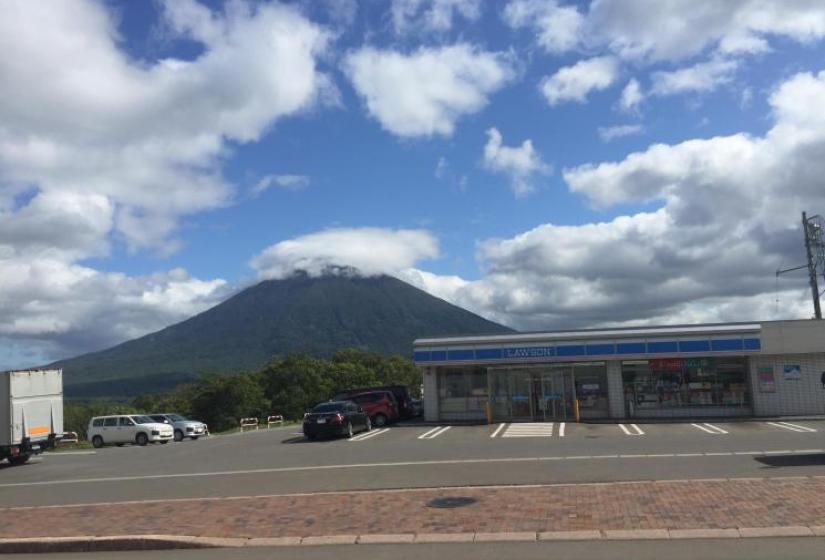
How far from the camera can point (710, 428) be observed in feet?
79.9

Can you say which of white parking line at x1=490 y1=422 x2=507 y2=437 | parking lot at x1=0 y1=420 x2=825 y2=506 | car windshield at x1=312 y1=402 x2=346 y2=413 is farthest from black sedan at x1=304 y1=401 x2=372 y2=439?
white parking line at x1=490 y1=422 x2=507 y2=437

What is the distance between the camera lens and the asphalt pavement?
7945mm

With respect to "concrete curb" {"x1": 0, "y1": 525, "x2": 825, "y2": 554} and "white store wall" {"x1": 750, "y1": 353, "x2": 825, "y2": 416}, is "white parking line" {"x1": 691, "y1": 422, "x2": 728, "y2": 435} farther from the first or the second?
"concrete curb" {"x1": 0, "y1": 525, "x2": 825, "y2": 554}

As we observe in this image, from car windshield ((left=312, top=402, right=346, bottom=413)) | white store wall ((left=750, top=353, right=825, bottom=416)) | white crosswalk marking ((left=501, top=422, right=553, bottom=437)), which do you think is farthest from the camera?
white store wall ((left=750, top=353, right=825, bottom=416))

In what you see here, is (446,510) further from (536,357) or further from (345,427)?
(536,357)

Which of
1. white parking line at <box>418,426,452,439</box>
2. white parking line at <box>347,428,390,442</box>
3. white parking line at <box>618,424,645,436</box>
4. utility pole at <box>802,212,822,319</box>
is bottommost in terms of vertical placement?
white parking line at <box>618,424,645,436</box>

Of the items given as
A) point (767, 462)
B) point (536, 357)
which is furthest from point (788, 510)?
point (536, 357)

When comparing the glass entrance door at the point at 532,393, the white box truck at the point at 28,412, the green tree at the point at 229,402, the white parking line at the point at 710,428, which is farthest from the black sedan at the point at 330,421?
the green tree at the point at 229,402

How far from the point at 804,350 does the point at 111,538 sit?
27.6 m

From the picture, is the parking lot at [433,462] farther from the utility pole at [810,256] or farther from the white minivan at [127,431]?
the utility pole at [810,256]

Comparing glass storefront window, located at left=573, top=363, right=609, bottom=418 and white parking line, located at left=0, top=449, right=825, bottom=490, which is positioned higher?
glass storefront window, located at left=573, top=363, right=609, bottom=418

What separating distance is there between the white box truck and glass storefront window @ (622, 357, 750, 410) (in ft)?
71.8

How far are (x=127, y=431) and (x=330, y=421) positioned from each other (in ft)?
38.6

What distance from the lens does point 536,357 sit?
30.8 m
